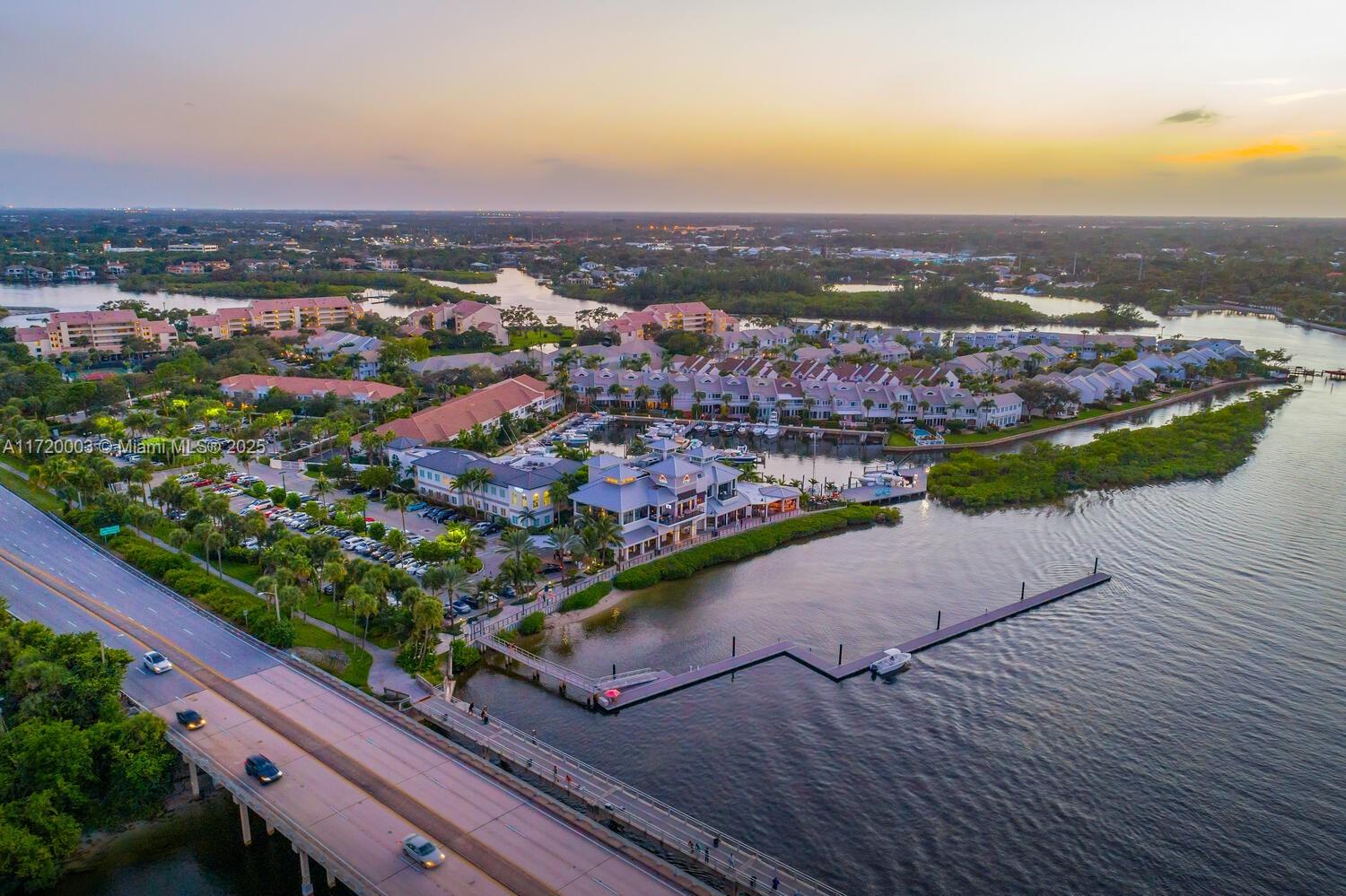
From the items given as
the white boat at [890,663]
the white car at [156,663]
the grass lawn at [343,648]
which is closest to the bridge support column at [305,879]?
the grass lawn at [343,648]

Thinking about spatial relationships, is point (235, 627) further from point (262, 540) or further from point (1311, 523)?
point (1311, 523)

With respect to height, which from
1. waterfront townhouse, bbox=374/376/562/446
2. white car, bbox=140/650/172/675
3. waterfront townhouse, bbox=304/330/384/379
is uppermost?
waterfront townhouse, bbox=304/330/384/379

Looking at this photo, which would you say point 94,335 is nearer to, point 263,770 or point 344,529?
point 344,529

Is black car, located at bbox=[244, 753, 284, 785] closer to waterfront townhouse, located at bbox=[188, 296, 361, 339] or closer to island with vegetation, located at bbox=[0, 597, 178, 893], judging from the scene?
island with vegetation, located at bbox=[0, 597, 178, 893]

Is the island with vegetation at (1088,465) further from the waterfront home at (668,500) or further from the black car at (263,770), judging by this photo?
the black car at (263,770)

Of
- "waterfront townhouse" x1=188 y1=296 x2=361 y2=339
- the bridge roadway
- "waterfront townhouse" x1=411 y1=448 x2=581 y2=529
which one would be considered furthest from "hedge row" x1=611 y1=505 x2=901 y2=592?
"waterfront townhouse" x1=188 y1=296 x2=361 y2=339

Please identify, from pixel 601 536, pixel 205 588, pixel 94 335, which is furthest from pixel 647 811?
pixel 94 335
